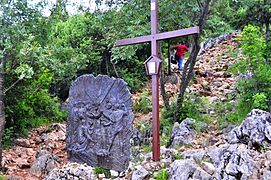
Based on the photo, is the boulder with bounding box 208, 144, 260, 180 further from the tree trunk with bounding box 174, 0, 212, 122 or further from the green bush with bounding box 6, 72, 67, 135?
the green bush with bounding box 6, 72, 67, 135

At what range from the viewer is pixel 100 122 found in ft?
19.9

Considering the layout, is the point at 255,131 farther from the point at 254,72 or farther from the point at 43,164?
the point at 43,164

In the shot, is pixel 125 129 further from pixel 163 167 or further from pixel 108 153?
pixel 163 167

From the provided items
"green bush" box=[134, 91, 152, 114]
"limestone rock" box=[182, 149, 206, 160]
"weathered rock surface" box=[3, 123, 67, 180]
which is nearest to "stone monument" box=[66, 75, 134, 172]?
"weathered rock surface" box=[3, 123, 67, 180]

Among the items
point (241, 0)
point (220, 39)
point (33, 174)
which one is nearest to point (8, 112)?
point (33, 174)

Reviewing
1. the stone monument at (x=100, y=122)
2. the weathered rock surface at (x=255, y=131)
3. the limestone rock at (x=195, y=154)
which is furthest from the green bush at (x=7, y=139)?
the weathered rock surface at (x=255, y=131)

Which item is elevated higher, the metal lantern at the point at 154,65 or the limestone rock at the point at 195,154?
the metal lantern at the point at 154,65

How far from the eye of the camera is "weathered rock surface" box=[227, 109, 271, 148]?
4766 mm

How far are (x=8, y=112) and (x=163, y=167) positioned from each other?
15.6 ft

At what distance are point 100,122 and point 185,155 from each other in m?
1.70

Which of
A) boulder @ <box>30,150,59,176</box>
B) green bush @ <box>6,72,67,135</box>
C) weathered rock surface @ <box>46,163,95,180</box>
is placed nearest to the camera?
weathered rock surface @ <box>46,163,95,180</box>

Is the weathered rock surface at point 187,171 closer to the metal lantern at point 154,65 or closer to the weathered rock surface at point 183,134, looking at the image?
the weathered rock surface at point 183,134

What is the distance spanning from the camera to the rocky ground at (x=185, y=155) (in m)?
4.48

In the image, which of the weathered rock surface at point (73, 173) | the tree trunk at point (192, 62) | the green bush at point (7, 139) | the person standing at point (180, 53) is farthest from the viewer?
the person standing at point (180, 53)
